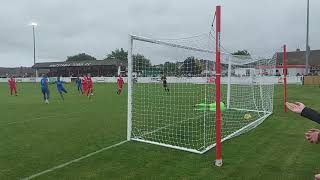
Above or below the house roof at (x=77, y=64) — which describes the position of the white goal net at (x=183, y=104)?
below

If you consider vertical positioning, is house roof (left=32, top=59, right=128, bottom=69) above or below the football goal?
above

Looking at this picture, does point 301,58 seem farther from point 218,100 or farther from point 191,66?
point 218,100

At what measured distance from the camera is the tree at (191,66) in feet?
36.8

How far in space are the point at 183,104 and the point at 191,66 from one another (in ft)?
25.0

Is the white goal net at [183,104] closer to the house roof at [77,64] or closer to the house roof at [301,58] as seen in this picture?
the house roof at [77,64]

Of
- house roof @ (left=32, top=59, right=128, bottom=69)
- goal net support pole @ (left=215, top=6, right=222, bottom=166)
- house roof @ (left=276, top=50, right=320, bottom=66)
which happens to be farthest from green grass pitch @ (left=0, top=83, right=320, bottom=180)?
house roof @ (left=276, top=50, right=320, bottom=66)

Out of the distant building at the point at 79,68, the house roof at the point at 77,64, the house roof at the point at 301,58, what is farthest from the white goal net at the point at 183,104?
the house roof at the point at 301,58

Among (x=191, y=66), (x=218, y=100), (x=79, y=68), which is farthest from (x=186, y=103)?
(x=79, y=68)

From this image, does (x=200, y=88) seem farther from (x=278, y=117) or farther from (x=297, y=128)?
(x=278, y=117)

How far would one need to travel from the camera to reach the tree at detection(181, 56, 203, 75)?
442 inches

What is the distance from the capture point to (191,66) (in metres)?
11.3

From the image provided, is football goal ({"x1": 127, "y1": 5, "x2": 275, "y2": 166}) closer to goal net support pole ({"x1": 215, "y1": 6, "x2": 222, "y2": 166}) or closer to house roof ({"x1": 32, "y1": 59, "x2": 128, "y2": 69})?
goal net support pole ({"x1": 215, "y1": 6, "x2": 222, "y2": 166})

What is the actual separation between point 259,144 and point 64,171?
194 inches

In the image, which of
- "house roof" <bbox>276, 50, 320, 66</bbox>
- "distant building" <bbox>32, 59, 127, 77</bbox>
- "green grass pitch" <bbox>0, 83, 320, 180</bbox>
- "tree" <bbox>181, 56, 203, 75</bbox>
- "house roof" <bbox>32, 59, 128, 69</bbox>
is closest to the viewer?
"green grass pitch" <bbox>0, 83, 320, 180</bbox>
